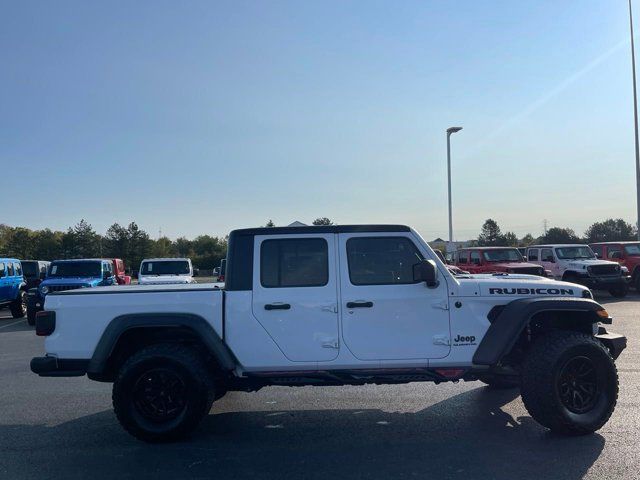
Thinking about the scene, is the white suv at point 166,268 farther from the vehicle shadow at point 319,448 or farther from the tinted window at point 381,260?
the tinted window at point 381,260

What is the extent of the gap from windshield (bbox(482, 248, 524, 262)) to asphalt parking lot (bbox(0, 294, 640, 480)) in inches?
553

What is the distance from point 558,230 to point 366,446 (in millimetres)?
62023

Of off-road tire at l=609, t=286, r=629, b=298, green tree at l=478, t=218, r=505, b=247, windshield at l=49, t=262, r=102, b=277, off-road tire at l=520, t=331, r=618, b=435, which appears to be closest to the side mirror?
off-road tire at l=520, t=331, r=618, b=435

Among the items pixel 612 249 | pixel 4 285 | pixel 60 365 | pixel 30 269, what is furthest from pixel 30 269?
pixel 612 249

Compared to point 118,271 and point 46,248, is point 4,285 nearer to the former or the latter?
point 118,271

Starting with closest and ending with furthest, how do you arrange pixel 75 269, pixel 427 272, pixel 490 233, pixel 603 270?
pixel 427 272
pixel 75 269
pixel 603 270
pixel 490 233

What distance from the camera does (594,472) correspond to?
15.5 ft

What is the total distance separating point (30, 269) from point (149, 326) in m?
21.8

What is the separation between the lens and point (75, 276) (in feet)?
59.5

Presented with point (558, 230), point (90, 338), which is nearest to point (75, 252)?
point (558, 230)

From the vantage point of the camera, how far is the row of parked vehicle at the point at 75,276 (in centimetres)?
1744

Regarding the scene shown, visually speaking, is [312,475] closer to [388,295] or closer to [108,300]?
[388,295]

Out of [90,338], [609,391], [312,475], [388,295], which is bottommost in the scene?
[312,475]

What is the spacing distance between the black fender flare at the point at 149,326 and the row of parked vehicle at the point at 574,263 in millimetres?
15396
